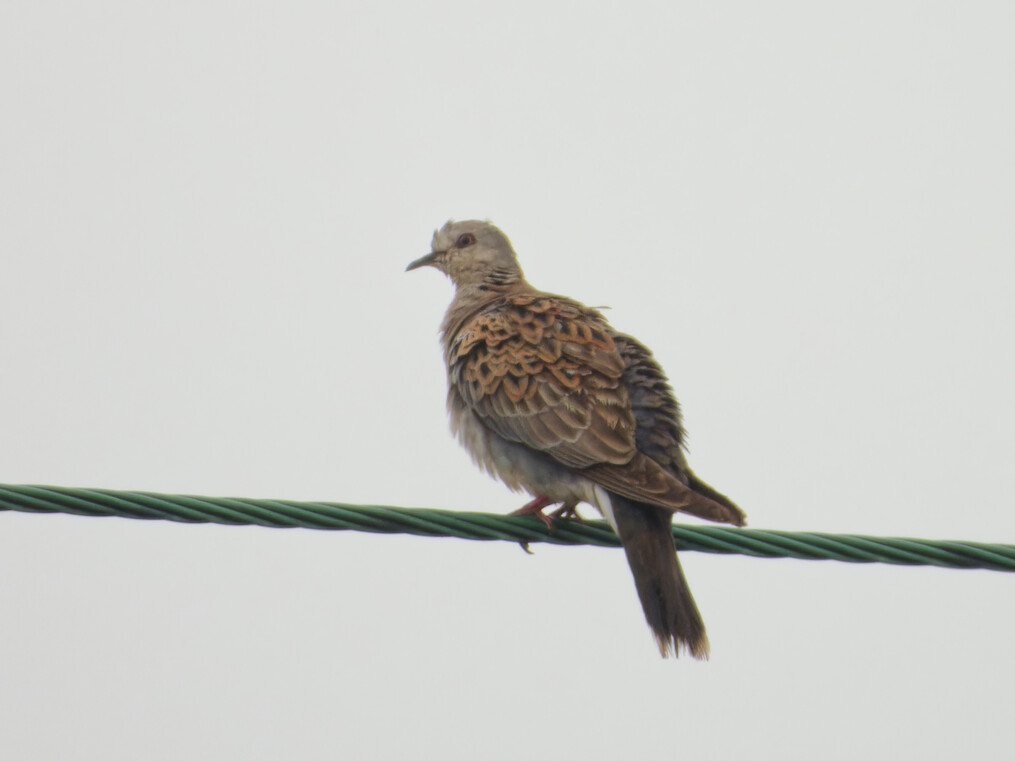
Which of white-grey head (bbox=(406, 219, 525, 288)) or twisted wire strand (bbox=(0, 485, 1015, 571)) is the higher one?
white-grey head (bbox=(406, 219, 525, 288))

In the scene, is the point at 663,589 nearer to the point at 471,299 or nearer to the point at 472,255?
the point at 471,299

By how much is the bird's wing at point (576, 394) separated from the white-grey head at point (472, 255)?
1.25 m

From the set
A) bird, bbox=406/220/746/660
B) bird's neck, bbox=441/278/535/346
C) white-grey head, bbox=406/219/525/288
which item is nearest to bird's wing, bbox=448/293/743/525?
bird, bbox=406/220/746/660

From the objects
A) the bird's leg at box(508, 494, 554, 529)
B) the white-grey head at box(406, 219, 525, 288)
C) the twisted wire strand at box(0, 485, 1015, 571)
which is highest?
the white-grey head at box(406, 219, 525, 288)

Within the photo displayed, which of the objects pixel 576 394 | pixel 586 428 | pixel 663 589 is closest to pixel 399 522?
pixel 663 589

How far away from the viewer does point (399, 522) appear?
361 centimetres

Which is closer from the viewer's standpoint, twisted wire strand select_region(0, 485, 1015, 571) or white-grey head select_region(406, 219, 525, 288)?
twisted wire strand select_region(0, 485, 1015, 571)

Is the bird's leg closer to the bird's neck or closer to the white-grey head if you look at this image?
the bird's neck

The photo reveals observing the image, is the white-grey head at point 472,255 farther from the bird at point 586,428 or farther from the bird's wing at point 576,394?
the bird's wing at point 576,394

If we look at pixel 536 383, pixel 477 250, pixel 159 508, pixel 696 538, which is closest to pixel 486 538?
pixel 696 538

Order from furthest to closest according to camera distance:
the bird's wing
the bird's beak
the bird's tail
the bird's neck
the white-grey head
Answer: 1. the bird's beak
2. the white-grey head
3. the bird's neck
4. the bird's wing
5. the bird's tail

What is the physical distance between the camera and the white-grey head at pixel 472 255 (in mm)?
6844

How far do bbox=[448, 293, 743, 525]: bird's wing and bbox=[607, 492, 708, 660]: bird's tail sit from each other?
0.13m

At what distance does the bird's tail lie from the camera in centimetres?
429
